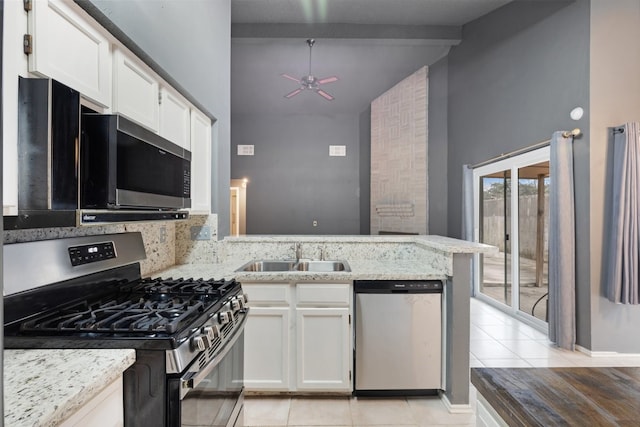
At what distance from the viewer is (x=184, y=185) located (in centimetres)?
190

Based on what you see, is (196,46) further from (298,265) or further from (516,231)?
(516,231)

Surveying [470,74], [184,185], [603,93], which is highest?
[470,74]

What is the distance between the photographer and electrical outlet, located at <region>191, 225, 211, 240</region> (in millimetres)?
2723

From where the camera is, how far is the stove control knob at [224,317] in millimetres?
1448

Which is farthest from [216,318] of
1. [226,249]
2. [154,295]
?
A: [226,249]

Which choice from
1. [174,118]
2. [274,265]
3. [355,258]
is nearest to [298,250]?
[274,265]

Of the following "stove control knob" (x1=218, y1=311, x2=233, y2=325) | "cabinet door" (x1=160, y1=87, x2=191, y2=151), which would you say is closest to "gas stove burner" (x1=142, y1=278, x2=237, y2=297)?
"stove control knob" (x1=218, y1=311, x2=233, y2=325)

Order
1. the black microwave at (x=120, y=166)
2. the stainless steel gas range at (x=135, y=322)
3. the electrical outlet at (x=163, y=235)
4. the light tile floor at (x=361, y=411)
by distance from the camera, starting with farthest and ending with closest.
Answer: the electrical outlet at (x=163, y=235) → the light tile floor at (x=361, y=411) → the black microwave at (x=120, y=166) → the stainless steel gas range at (x=135, y=322)

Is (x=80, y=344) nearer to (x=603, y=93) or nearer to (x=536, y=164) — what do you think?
(x=603, y=93)

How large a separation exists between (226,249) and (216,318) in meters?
1.50

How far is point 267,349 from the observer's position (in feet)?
7.46

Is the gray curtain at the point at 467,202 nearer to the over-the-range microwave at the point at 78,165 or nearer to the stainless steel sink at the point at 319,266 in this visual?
the stainless steel sink at the point at 319,266

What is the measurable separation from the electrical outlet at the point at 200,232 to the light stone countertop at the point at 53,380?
67.1 inches

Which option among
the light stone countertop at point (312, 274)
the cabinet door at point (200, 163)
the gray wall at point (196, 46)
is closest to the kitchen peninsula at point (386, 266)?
the light stone countertop at point (312, 274)
